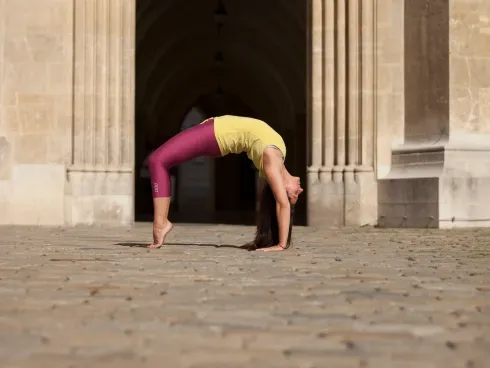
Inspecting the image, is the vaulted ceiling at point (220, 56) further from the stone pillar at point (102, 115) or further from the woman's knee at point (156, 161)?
the woman's knee at point (156, 161)

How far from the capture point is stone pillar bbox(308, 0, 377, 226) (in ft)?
38.9

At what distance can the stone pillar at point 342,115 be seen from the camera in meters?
11.9

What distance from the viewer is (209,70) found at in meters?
30.0

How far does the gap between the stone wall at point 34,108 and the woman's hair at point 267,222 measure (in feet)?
17.4

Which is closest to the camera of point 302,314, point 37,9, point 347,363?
point 347,363

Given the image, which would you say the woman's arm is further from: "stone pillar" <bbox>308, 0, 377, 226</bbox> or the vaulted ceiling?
the vaulted ceiling

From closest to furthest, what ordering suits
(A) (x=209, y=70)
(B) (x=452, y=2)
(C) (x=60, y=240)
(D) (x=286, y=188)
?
(D) (x=286, y=188)
(C) (x=60, y=240)
(B) (x=452, y=2)
(A) (x=209, y=70)

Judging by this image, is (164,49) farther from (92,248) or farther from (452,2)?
(92,248)

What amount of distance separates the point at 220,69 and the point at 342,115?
18.0 metres

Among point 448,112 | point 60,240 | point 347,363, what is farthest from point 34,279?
point 448,112

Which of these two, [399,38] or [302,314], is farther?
[399,38]

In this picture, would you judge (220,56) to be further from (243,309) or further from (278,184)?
(243,309)

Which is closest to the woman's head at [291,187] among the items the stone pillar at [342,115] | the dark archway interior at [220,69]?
the stone pillar at [342,115]

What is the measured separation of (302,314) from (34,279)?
1.79 meters
